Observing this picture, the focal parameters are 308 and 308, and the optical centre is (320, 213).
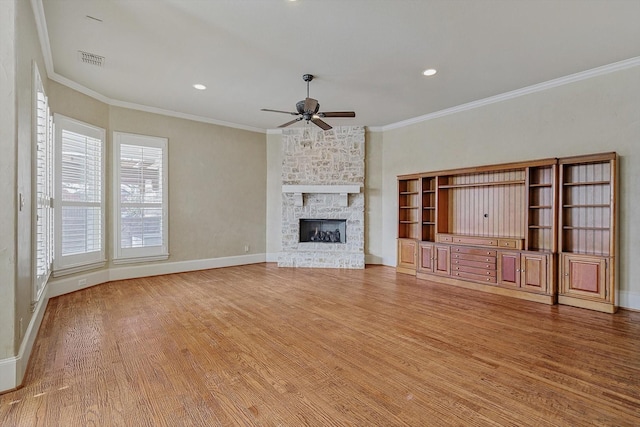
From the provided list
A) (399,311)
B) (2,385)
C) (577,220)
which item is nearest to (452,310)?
(399,311)

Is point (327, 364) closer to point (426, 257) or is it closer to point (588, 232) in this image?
point (426, 257)

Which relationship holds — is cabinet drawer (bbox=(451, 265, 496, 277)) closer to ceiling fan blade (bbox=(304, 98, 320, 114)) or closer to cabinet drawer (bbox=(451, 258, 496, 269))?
cabinet drawer (bbox=(451, 258, 496, 269))

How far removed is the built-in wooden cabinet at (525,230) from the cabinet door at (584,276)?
1cm

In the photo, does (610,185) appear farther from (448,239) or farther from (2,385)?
(2,385)

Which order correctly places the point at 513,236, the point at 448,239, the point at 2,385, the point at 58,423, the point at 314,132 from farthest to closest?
1. the point at 314,132
2. the point at 448,239
3. the point at 513,236
4. the point at 2,385
5. the point at 58,423

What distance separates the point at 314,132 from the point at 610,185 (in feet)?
17.5

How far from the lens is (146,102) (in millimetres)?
5707

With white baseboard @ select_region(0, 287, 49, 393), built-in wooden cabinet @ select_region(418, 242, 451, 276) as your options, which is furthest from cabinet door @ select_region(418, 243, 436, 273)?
white baseboard @ select_region(0, 287, 49, 393)

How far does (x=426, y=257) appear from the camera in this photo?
5957 millimetres

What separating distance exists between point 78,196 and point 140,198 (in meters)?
1.05

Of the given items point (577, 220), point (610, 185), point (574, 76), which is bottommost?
point (577, 220)

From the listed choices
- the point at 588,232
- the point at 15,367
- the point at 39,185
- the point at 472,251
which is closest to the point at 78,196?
the point at 39,185

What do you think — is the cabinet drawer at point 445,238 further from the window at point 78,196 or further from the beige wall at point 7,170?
the window at point 78,196

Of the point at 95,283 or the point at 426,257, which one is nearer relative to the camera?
the point at 95,283
